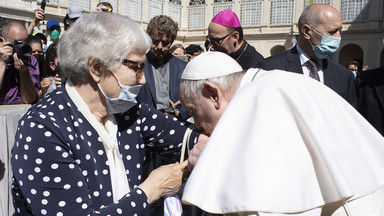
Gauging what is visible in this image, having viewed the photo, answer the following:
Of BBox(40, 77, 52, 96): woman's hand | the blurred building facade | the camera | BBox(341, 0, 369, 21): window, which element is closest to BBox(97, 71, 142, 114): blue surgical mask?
the camera

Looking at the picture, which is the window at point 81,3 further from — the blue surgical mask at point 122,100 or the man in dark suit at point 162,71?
the blue surgical mask at point 122,100

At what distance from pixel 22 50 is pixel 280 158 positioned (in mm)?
3154

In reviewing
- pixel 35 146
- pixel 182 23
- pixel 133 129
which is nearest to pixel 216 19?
pixel 133 129

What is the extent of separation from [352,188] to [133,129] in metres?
1.36

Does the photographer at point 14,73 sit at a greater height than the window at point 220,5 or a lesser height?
lesser

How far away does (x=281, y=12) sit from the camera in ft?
98.7

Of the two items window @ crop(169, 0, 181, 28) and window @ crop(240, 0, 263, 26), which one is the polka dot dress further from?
window @ crop(169, 0, 181, 28)

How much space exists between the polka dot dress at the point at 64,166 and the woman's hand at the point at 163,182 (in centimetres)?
7

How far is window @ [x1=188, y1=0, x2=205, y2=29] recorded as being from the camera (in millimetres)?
33856

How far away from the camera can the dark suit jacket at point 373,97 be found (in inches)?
123

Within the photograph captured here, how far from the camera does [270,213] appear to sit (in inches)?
53.1

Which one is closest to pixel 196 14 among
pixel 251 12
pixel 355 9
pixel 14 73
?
pixel 251 12

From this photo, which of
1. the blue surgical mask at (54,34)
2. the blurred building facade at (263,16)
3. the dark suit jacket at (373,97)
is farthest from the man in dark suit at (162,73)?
the blurred building facade at (263,16)

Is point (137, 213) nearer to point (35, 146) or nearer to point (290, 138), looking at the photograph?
point (35, 146)
